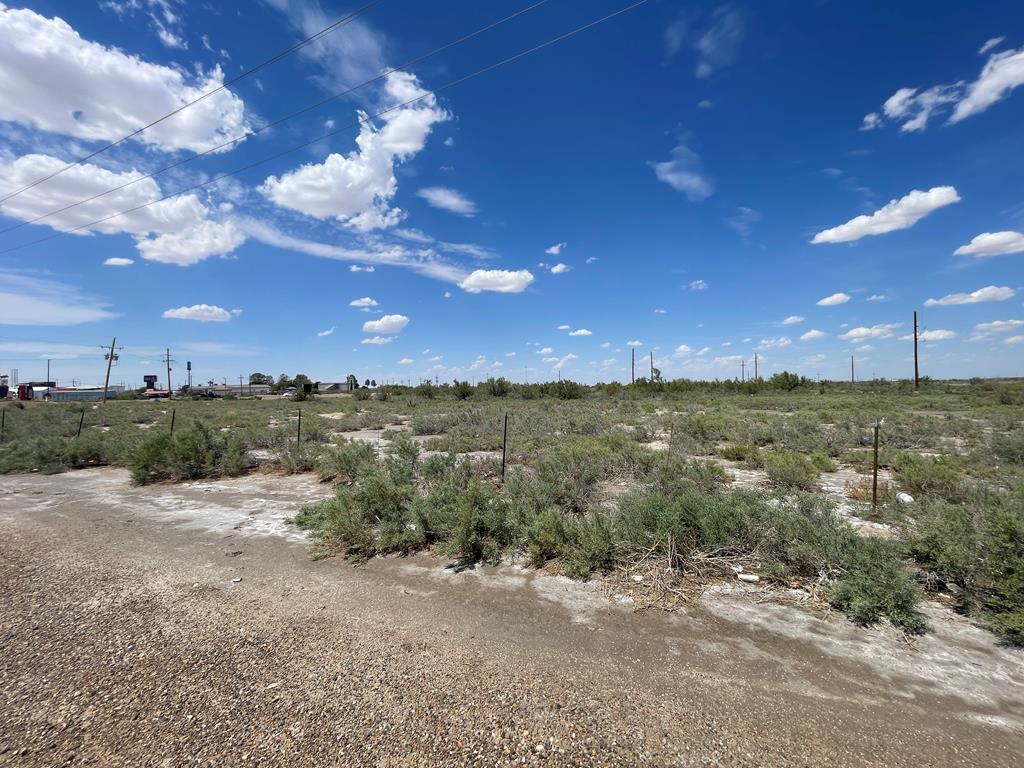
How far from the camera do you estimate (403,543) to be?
6195 millimetres

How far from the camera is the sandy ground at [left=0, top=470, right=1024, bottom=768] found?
267 cm

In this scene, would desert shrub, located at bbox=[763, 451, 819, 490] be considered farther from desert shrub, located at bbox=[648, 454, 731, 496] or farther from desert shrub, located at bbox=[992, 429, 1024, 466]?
desert shrub, located at bbox=[992, 429, 1024, 466]

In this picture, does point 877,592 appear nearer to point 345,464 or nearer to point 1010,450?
point 345,464

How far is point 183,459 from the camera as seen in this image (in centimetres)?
1117

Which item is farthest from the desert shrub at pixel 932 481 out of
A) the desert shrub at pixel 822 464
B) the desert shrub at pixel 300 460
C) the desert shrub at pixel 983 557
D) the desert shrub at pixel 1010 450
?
the desert shrub at pixel 300 460

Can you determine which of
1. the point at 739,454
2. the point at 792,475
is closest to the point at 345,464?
the point at 792,475

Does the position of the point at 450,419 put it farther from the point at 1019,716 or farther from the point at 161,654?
the point at 1019,716

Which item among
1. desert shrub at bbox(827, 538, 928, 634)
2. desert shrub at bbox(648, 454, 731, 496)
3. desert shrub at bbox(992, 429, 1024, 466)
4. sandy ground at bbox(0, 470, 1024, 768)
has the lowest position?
sandy ground at bbox(0, 470, 1024, 768)

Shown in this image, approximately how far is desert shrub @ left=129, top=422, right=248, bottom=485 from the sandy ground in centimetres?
613

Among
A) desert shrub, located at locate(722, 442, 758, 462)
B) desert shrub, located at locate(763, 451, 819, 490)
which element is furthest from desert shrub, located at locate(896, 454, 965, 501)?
desert shrub, located at locate(722, 442, 758, 462)

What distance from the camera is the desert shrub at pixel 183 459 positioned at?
10.9 m

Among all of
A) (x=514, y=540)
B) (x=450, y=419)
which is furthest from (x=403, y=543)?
(x=450, y=419)

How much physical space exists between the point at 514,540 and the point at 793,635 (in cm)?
330

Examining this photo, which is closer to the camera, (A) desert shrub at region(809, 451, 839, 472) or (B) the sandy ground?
(B) the sandy ground
